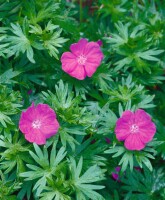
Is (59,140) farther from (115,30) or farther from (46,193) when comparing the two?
(115,30)

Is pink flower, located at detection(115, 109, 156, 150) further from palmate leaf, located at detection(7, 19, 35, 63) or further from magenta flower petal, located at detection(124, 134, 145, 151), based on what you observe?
palmate leaf, located at detection(7, 19, 35, 63)

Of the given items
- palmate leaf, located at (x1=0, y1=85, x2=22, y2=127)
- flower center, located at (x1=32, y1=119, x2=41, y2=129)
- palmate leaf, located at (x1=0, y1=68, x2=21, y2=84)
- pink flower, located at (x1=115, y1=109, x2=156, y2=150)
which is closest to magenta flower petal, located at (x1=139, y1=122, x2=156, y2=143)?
pink flower, located at (x1=115, y1=109, x2=156, y2=150)

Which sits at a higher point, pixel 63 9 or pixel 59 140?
pixel 63 9

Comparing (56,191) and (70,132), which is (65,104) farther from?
(56,191)

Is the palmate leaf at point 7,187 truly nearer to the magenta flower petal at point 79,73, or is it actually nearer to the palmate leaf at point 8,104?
the palmate leaf at point 8,104

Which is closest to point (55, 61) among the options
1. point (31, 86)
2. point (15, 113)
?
point (31, 86)

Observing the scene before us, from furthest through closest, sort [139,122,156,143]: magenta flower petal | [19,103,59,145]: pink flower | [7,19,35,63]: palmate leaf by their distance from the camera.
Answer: [7,19,35,63]: palmate leaf < [139,122,156,143]: magenta flower petal < [19,103,59,145]: pink flower
